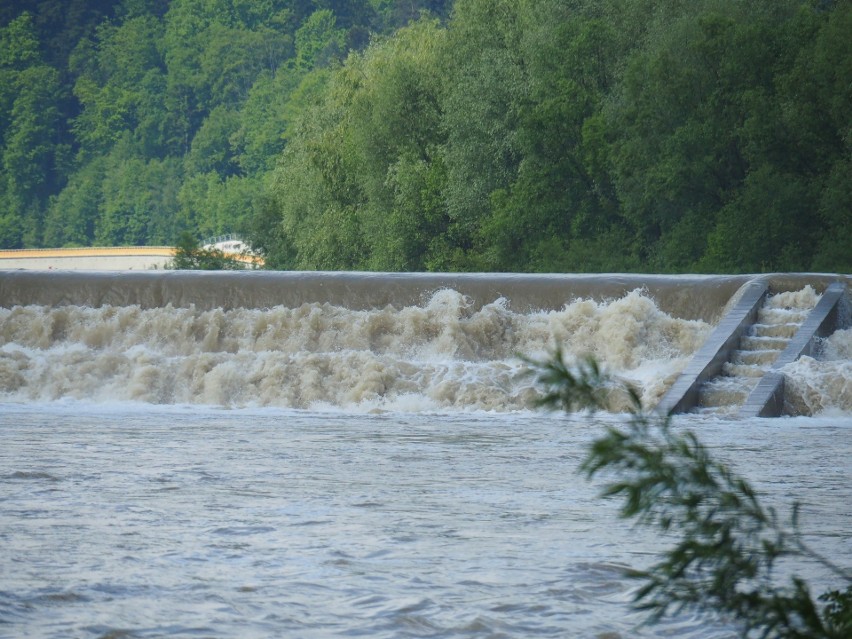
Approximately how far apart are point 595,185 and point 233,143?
6275 cm

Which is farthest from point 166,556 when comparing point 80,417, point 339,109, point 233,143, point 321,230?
point 233,143

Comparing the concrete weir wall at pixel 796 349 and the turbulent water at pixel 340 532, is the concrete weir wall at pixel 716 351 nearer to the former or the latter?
the concrete weir wall at pixel 796 349

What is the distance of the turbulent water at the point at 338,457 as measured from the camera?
652 centimetres

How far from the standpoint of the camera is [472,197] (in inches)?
1513

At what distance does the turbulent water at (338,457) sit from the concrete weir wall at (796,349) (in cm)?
20

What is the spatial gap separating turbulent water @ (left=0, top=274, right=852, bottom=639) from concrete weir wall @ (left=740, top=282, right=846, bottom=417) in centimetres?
20

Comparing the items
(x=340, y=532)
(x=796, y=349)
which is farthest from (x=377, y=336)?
(x=340, y=532)

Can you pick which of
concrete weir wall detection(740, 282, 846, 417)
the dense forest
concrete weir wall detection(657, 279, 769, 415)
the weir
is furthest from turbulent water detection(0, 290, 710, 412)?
the dense forest

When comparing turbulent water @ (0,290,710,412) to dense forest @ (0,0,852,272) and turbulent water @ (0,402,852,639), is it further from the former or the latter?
dense forest @ (0,0,852,272)

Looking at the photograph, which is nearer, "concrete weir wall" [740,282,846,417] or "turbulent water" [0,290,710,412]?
"concrete weir wall" [740,282,846,417]

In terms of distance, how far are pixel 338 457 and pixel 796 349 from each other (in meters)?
6.31

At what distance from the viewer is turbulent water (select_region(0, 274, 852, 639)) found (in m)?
6.52

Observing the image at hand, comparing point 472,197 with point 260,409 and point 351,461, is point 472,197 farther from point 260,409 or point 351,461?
point 351,461

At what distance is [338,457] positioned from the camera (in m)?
11.9
